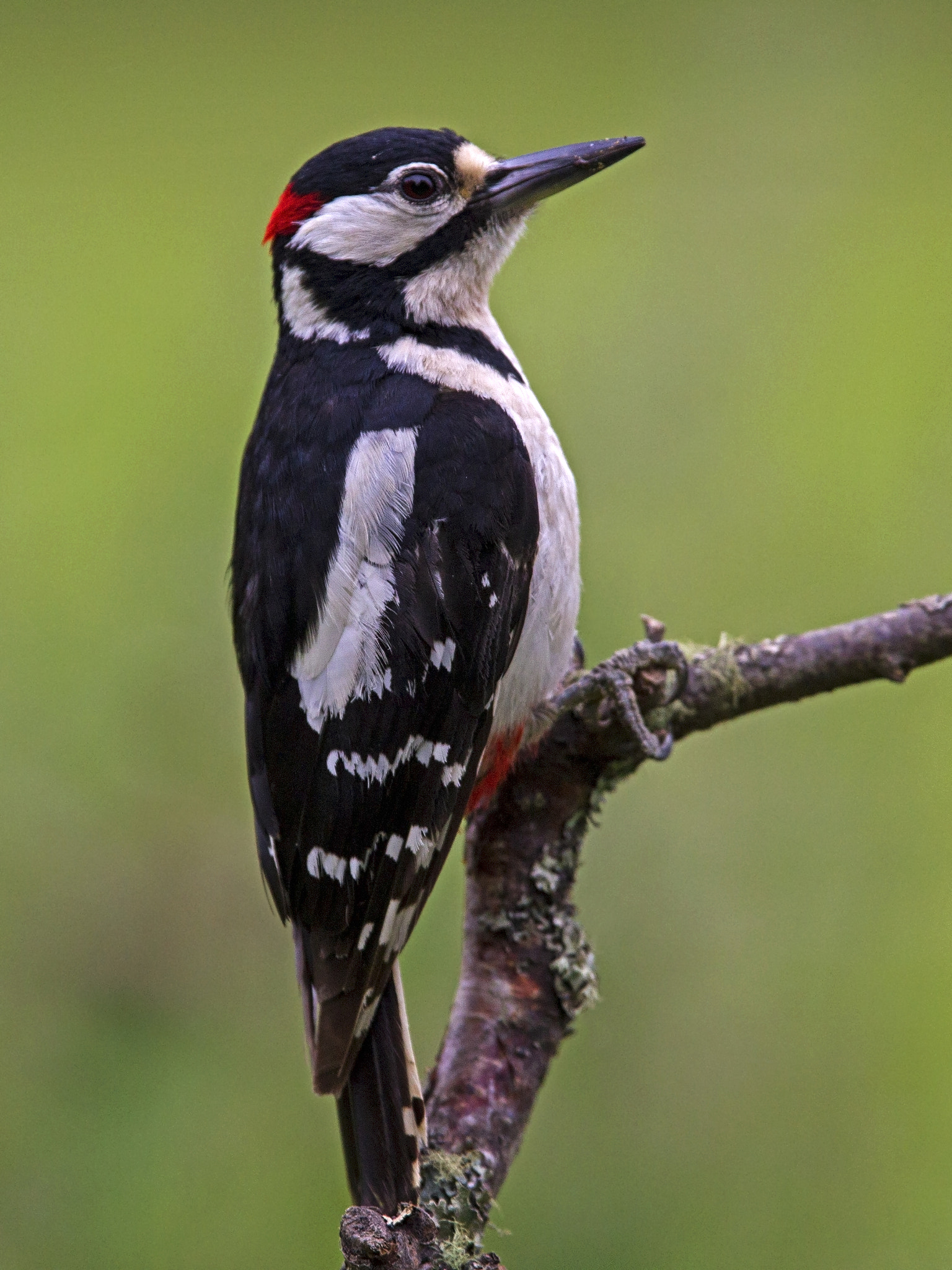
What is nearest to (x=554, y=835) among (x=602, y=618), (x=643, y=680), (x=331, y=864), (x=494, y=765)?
(x=494, y=765)

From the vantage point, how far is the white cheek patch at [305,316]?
2105mm

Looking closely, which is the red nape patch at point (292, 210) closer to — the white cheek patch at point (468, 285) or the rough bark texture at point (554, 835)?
the white cheek patch at point (468, 285)

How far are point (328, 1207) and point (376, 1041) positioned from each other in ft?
2.55

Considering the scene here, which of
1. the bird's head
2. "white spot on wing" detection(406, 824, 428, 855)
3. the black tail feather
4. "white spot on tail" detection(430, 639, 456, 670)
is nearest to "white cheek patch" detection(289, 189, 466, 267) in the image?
the bird's head

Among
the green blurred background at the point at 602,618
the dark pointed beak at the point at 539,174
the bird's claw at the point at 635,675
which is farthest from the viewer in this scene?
the green blurred background at the point at 602,618

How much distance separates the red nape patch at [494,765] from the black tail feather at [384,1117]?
35 cm

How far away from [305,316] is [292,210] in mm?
187

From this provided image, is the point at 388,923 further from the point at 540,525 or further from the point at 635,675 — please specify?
the point at 540,525

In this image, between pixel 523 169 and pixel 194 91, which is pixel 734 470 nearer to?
pixel 523 169

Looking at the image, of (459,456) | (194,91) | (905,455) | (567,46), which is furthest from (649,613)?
(194,91)

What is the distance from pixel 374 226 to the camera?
2.15 meters

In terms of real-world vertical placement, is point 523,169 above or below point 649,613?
above

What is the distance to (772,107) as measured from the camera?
318 cm

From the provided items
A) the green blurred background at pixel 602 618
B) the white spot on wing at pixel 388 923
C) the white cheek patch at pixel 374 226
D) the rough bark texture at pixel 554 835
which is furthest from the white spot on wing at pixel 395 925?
the white cheek patch at pixel 374 226
